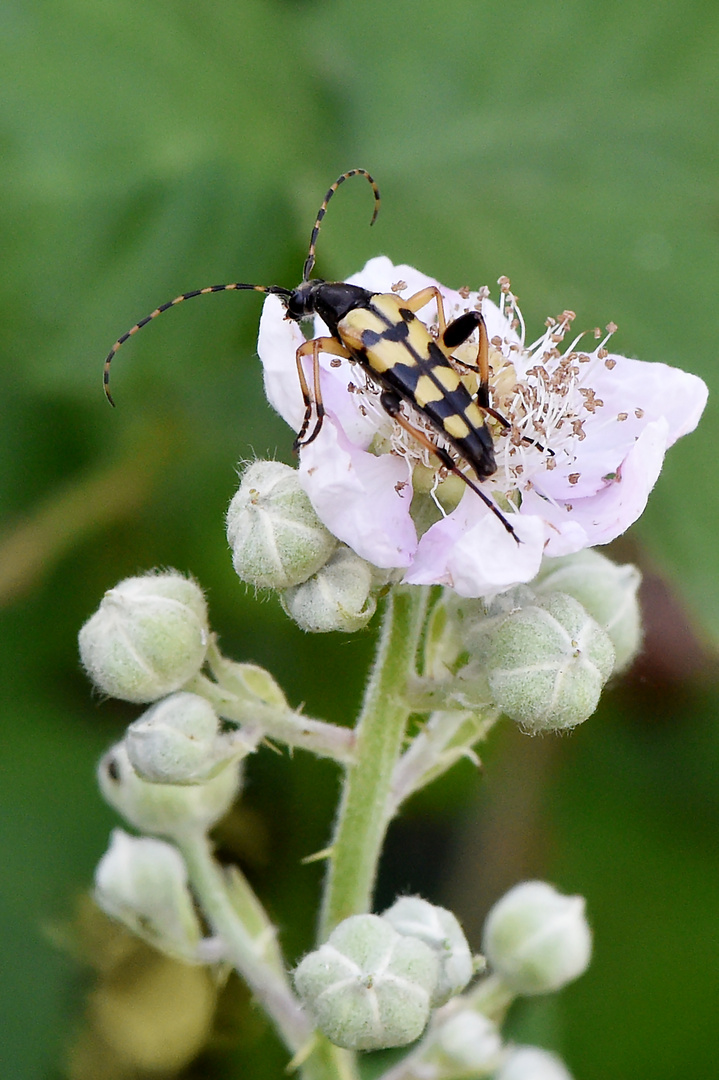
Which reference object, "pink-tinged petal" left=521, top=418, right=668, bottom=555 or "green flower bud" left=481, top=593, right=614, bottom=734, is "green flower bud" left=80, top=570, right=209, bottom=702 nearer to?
"green flower bud" left=481, top=593, right=614, bottom=734

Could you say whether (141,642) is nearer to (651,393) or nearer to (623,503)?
(623,503)

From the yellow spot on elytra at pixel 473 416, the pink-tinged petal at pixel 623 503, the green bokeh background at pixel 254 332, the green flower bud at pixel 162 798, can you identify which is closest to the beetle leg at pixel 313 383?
the yellow spot on elytra at pixel 473 416

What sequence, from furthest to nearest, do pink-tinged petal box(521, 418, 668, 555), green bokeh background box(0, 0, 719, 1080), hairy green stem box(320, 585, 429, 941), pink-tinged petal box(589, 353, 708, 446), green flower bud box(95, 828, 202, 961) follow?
green bokeh background box(0, 0, 719, 1080) → green flower bud box(95, 828, 202, 961) → pink-tinged petal box(589, 353, 708, 446) → hairy green stem box(320, 585, 429, 941) → pink-tinged petal box(521, 418, 668, 555)

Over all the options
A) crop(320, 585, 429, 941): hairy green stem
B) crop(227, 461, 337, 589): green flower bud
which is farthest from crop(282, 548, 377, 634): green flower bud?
crop(320, 585, 429, 941): hairy green stem

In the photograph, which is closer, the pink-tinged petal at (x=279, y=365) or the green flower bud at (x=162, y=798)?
the pink-tinged petal at (x=279, y=365)

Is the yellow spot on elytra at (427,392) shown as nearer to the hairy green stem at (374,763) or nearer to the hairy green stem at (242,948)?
the hairy green stem at (374,763)

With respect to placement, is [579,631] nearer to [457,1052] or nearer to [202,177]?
[457,1052]

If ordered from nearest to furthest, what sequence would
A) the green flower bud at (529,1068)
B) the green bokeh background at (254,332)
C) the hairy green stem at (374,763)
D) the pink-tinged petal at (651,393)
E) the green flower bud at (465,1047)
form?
→ 1. the hairy green stem at (374,763)
2. the pink-tinged petal at (651,393)
3. the green flower bud at (465,1047)
4. the green flower bud at (529,1068)
5. the green bokeh background at (254,332)
